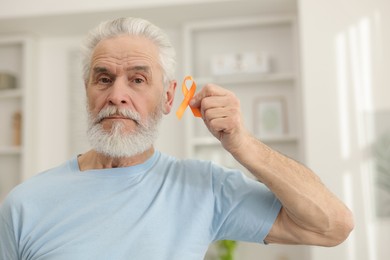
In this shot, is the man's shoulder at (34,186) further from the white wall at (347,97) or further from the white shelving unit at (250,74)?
the white shelving unit at (250,74)

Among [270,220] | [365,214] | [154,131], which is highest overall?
[154,131]

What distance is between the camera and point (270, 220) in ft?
4.13

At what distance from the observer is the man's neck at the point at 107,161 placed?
55.7 inches

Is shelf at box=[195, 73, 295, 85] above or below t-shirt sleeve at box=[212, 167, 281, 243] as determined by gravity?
above

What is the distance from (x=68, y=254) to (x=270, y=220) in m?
0.54

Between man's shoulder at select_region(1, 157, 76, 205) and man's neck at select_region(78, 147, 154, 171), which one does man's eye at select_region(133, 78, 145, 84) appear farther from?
man's shoulder at select_region(1, 157, 76, 205)

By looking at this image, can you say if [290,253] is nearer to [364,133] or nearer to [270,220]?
[364,133]

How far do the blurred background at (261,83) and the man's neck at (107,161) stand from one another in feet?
5.99

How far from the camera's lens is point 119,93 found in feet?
4.37

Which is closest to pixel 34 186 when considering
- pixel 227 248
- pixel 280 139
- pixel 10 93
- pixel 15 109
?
pixel 227 248

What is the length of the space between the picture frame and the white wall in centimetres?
46

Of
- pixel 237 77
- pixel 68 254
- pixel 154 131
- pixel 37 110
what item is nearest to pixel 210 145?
pixel 237 77

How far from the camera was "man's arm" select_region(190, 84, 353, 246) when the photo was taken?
1.17 meters

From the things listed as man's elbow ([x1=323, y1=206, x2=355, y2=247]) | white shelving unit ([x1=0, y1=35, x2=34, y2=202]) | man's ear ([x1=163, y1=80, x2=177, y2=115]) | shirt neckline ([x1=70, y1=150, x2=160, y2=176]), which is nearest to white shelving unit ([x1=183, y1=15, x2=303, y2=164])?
white shelving unit ([x1=0, y1=35, x2=34, y2=202])
